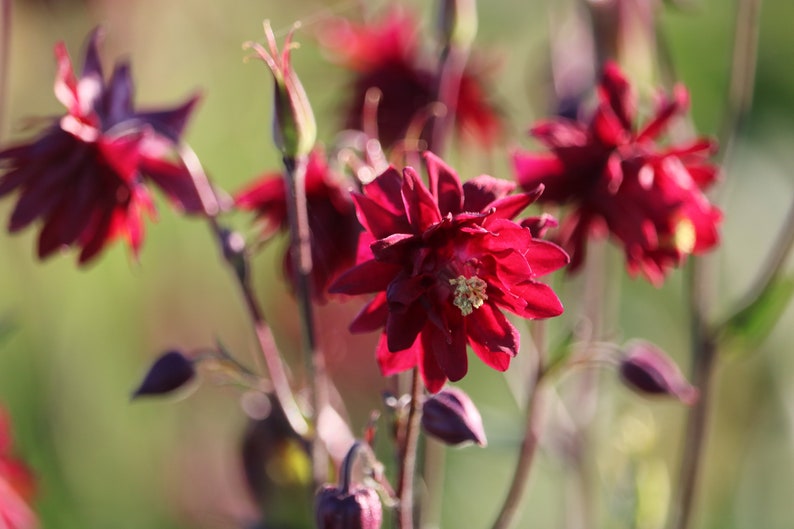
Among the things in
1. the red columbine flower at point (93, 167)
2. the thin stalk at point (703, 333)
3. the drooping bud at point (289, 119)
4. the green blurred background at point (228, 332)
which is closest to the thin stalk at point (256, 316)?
the red columbine flower at point (93, 167)

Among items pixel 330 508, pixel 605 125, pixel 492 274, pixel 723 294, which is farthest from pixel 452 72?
pixel 723 294

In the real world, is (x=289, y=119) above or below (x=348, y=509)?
above

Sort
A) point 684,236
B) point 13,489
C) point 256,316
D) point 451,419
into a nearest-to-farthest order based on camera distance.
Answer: point 451,419 → point 256,316 → point 684,236 → point 13,489

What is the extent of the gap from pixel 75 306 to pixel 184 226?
507 millimetres

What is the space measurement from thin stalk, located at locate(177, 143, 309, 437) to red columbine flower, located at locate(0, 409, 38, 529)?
88 cm

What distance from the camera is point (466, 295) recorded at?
5.12 ft

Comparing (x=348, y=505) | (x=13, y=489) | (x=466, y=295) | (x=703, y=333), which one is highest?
(x=466, y=295)

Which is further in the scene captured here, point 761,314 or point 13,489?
point 13,489

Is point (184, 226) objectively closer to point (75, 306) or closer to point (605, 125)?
point (75, 306)

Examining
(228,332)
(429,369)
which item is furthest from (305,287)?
(228,332)

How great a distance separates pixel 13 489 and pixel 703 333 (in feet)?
5.37

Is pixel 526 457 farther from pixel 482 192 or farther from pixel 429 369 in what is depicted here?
pixel 482 192

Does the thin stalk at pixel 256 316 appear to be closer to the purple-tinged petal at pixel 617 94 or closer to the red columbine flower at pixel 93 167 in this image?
the red columbine flower at pixel 93 167

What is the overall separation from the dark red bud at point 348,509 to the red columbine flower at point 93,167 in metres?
0.64
